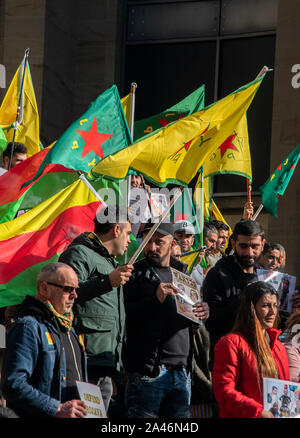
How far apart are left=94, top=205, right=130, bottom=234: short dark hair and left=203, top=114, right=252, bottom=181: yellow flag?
294cm

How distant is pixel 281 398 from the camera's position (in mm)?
8102

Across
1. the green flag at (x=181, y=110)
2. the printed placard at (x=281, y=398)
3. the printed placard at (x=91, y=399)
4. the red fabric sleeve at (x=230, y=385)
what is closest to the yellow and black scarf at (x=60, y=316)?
the printed placard at (x=91, y=399)

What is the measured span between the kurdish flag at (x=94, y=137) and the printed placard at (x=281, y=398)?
3.18 m

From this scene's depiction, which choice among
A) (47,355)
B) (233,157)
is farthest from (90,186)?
(47,355)

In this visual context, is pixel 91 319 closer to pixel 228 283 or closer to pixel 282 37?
pixel 228 283

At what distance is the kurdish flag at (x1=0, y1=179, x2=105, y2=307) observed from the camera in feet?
31.4

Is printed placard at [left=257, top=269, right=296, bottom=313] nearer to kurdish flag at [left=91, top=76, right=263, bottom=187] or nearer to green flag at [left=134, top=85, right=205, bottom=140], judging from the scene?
kurdish flag at [left=91, top=76, right=263, bottom=187]

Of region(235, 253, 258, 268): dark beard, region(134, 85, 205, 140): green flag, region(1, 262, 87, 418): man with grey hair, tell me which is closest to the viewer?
region(1, 262, 87, 418): man with grey hair

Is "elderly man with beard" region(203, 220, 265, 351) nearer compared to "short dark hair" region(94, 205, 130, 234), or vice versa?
→ "short dark hair" region(94, 205, 130, 234)

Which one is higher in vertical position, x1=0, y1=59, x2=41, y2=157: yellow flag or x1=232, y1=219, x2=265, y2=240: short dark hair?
x1=0, y1=59, x2=41, y2=157: yellow flag

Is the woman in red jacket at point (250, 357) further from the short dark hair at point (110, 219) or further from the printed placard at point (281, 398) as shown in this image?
the short dark hair at point (110, 219)

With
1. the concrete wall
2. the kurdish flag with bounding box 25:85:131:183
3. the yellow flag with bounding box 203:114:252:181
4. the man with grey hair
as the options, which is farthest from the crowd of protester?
the concrete wall
